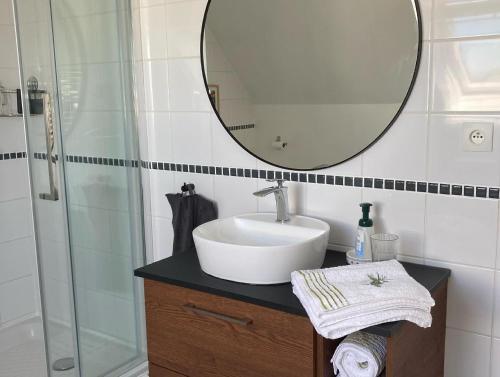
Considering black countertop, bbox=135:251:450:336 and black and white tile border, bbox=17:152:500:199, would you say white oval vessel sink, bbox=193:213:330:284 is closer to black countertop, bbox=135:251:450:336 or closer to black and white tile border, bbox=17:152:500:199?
black countertop, bbox=135:251:450:336

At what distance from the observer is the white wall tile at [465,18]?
146cm

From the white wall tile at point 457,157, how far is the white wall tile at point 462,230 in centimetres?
7

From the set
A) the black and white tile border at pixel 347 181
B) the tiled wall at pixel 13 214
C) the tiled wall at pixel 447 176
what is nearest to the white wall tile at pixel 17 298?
the tiled wall at pixel 13 214

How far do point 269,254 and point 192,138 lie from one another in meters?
→ 0.80

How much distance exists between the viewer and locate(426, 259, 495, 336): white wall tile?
5.25ft

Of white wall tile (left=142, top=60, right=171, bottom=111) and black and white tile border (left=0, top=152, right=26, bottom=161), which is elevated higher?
white wall tile (left=142, top=60, right=171, bottom=111)

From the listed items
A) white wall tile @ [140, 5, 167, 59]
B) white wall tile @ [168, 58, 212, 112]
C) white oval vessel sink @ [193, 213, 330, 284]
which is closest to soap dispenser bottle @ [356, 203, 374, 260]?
white oval vessel sink @ [193, 213, 330, 284]

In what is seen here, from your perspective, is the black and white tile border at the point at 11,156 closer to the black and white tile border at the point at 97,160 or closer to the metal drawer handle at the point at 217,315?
the black and white tile border at the point at 97,160

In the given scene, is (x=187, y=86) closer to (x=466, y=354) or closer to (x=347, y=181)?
(x=347, y=181)

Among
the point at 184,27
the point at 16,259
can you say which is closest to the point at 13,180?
the point at 16,259

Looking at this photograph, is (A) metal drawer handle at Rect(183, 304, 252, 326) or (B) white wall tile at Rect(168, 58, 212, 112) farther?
(B) white wall tile at Rect(168, 58, 212, 112)

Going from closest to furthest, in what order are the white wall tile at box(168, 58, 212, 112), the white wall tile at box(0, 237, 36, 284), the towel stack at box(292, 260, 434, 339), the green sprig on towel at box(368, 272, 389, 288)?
the towel stack at box(292, 260, 434, 339) < the green sprig on towel at box(368, 272, 389, 288) < the white wall tile at box(168, 58, 212, 112) < the white wall tile at box(0, 237, 36, 284)

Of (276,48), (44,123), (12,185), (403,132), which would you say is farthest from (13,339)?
(403,132)

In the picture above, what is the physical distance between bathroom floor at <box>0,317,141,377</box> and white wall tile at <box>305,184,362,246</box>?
109 centimetres
